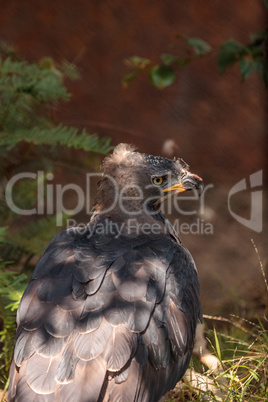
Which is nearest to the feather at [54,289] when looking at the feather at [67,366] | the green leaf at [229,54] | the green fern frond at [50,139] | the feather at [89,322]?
the feather at [89,322]

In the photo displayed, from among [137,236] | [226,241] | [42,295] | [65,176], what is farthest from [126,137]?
[42,295]

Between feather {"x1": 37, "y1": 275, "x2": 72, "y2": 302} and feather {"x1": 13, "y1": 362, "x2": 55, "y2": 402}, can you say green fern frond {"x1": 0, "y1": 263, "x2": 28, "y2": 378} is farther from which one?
feather {"x1": 13, "y1": 362, "x2": 55, "y2": 402}

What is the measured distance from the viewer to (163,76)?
17.8 ft

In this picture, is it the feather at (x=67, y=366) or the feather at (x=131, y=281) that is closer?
the feather at (x=67, y=366)

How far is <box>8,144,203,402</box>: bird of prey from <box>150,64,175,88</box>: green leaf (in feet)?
5.44

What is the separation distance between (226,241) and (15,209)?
3.24 m

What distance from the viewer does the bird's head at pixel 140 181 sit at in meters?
3.89

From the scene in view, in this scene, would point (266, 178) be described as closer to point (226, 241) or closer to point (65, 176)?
point (226, 241)

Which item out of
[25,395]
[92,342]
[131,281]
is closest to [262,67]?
[131,281]

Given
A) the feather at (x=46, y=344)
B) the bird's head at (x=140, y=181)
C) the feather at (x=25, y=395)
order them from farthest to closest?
the bird's head at (x=140, y=181)
the feather at (x=46, y=344)
the feather at (x=25, y=395)

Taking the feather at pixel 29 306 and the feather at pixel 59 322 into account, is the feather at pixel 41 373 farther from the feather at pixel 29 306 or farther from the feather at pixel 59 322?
the feather at pixel 29 306

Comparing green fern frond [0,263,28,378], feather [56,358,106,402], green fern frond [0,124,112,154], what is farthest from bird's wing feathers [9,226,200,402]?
green fern frond [0,124,112,154]

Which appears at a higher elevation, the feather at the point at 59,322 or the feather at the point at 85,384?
the feather at the point at 59,322

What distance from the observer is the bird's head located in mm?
3893
